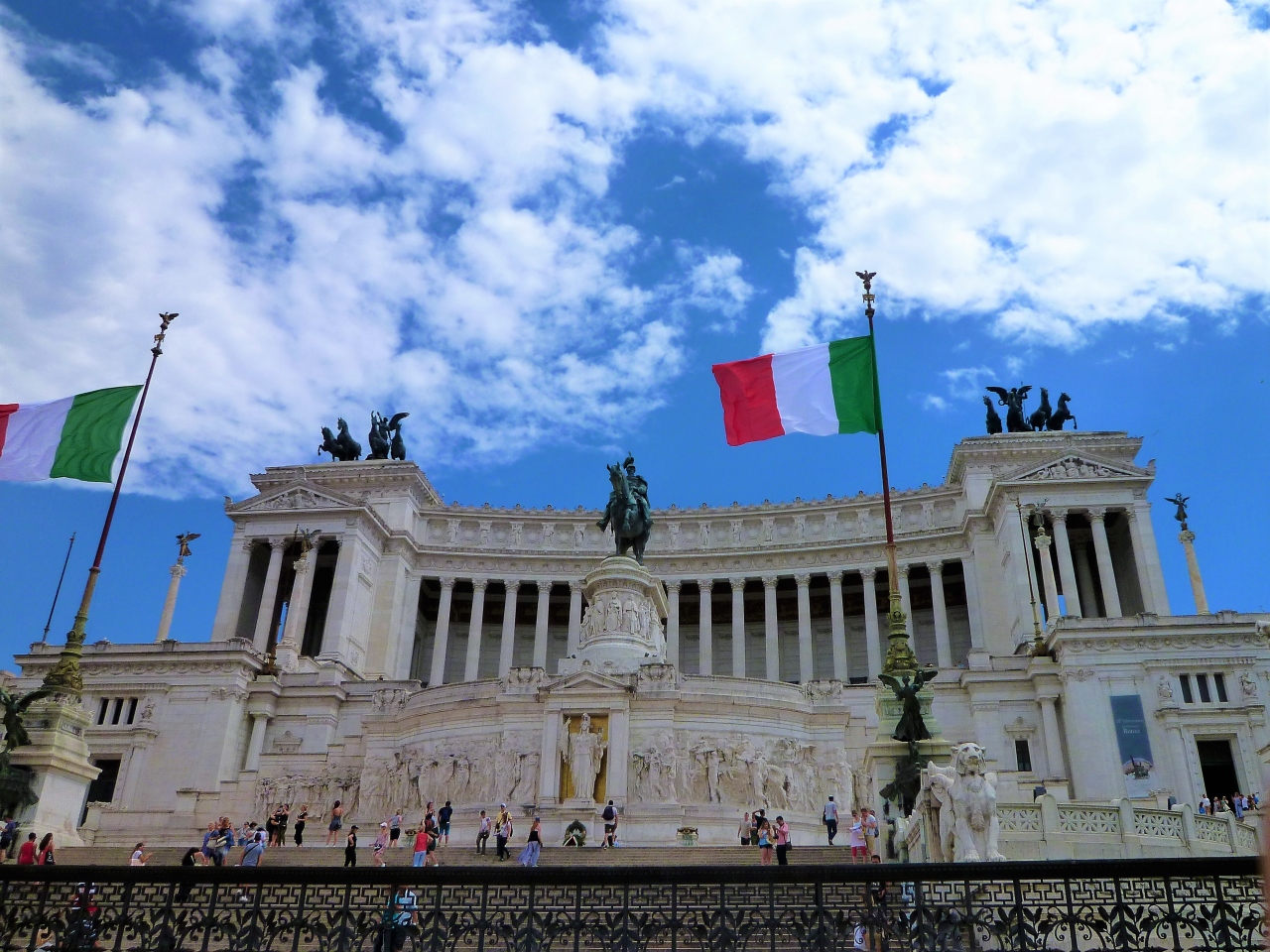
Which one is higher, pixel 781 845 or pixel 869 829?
pixel 869 829

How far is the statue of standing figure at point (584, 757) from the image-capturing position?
35.6 m

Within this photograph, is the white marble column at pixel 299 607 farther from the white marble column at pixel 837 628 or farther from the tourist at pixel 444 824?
the white marble column at pixel 837 628

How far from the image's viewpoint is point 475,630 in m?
72.8

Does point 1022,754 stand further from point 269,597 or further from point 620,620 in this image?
point 269,597

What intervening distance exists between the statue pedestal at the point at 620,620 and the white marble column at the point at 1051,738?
59.9 feet

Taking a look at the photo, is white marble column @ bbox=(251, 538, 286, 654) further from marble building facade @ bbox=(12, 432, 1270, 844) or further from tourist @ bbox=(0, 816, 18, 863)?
Answer: tourist @ bbox=(0, 816, 18, 863)

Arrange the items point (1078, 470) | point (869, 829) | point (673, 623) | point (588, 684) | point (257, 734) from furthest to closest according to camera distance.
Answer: point (673, 623) < point (1078, 470) < point (257, 734) < point (588, 684) < point (869, 829)

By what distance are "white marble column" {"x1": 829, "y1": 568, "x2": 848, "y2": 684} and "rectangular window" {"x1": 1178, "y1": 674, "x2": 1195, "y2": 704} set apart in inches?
886

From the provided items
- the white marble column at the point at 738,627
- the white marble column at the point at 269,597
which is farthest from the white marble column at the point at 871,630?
the white marble column at the point at 269,597

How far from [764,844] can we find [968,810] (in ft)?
39.0

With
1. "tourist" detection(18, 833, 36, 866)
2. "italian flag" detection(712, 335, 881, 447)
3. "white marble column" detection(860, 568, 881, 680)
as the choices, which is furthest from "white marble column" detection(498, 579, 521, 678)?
"tourist" detection(18, 833, 36, 866)

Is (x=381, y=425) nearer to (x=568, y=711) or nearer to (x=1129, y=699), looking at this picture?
(x=568, y=711)

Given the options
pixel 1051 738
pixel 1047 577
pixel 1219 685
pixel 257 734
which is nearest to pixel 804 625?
pixel 1047 577

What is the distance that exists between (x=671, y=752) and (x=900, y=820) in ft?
52.7
